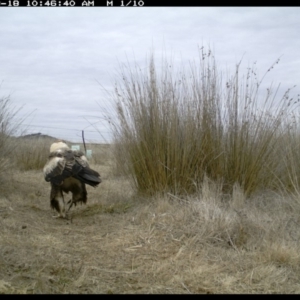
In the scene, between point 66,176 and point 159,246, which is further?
point 66,176

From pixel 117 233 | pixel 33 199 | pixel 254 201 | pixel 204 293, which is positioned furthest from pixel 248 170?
pixel 33 199

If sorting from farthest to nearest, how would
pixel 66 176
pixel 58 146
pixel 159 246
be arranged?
1. pixel 58 146
2. pixel 66 176
3. pixel 159 246

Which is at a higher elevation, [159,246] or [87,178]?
[87,178]

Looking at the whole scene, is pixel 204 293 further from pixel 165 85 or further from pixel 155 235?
pixel 165 85

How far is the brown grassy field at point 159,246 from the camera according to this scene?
9.46 feet

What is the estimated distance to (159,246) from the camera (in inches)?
147

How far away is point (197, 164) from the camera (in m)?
5.18

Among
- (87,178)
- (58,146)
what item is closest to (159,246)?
(87,178)

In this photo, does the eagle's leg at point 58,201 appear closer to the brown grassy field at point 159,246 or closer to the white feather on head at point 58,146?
the brown grassy field at point 159,246

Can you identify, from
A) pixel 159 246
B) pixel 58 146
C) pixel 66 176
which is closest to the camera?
pixel 159 246

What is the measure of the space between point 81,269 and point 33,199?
3.60 metres

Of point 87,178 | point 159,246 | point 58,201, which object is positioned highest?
point 87,178

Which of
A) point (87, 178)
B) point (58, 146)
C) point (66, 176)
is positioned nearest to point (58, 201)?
point (66, 176)

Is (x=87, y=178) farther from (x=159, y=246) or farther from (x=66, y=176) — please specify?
(x=159, y=246)
